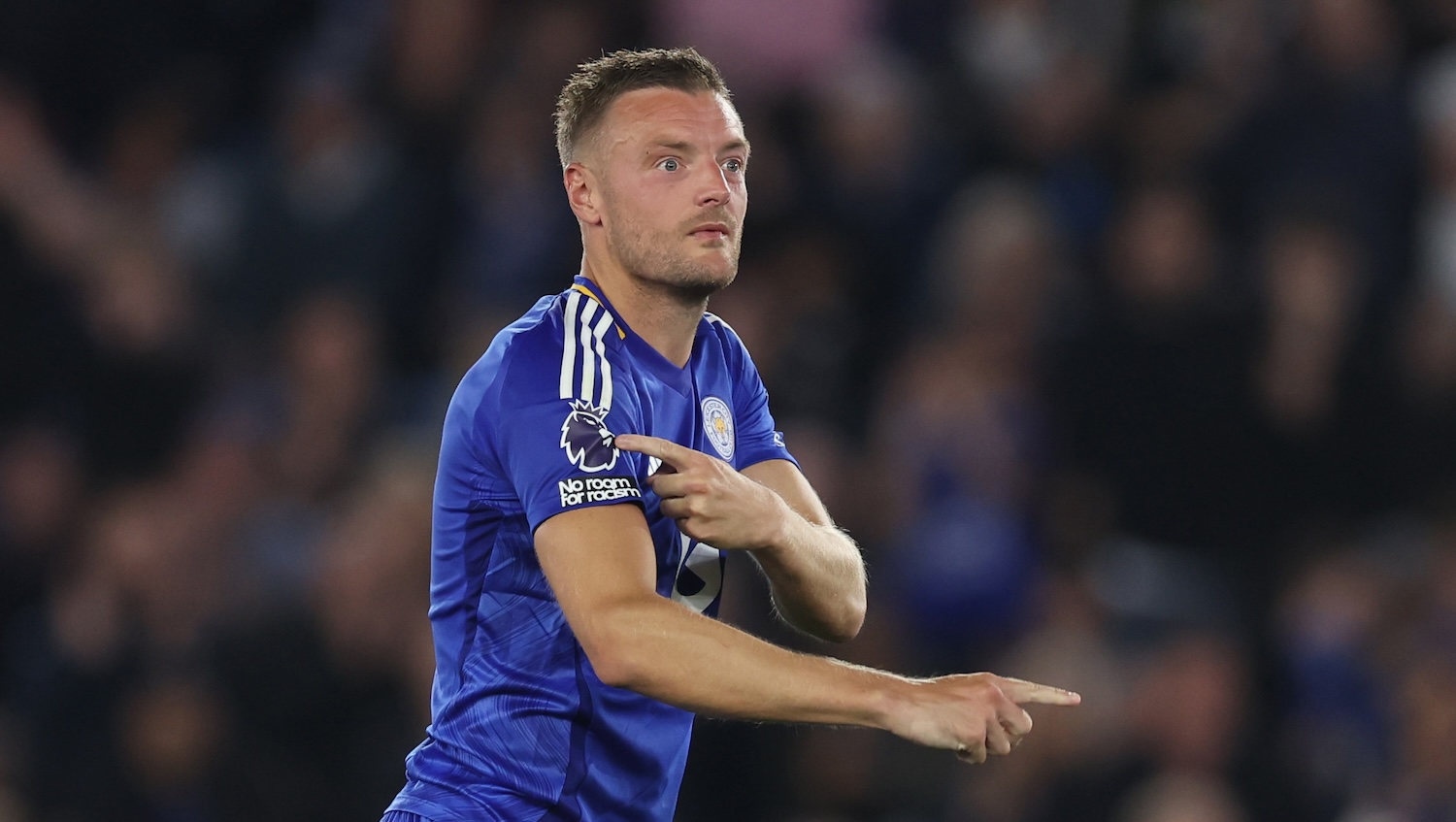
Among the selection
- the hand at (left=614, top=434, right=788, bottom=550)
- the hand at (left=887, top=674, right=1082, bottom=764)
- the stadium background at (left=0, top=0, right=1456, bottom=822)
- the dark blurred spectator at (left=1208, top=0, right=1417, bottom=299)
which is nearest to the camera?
the hand at (left=887, top=674, right=1082, bottom=764)

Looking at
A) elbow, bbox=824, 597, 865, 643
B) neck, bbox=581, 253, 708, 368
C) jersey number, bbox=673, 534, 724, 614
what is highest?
neck, bbox=581, 253, 708, 368

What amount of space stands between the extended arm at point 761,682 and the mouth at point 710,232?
0.85 metres

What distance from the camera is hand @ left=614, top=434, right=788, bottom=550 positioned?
3.70m

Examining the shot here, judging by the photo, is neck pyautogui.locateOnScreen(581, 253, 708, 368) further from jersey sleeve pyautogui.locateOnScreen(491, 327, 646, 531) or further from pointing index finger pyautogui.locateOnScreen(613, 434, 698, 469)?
pointing index finger pyautogui.locateOnScreen(613, 434, 698, 469)

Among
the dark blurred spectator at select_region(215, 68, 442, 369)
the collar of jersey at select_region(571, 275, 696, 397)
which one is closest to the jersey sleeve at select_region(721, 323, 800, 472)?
the collar of jersey at select_region(571, 275, 696, 397)

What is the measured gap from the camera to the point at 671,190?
4168 millimetres

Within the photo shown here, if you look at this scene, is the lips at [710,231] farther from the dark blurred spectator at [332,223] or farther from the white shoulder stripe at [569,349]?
the dark blurred spectator at [332,223]

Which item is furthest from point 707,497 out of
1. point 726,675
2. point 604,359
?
point 604,359

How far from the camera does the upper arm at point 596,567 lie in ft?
11.8

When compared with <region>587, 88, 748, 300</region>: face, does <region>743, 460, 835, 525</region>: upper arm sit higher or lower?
lower

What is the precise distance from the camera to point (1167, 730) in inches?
288

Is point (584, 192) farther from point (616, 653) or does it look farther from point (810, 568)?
point (616, 653)

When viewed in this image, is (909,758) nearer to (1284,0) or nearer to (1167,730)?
(1167,730)

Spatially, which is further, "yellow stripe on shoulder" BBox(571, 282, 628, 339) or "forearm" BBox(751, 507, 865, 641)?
"yellow stripe on shoulder" BBox(571, 282, 628, 339)
